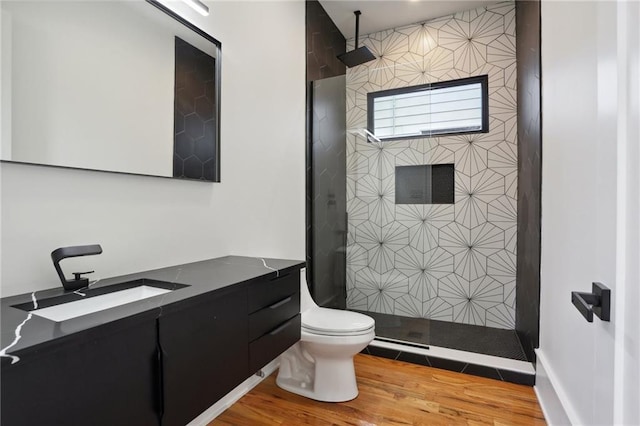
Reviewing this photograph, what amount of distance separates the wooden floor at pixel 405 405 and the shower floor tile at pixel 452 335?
0.33 m

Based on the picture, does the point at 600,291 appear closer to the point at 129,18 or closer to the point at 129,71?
the point at 129,71

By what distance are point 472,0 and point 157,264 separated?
317cm

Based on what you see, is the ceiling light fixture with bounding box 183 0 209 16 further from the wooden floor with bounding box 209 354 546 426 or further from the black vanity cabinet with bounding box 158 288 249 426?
the wooden floor with bounding box 209 354 546 426

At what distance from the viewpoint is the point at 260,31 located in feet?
6.88

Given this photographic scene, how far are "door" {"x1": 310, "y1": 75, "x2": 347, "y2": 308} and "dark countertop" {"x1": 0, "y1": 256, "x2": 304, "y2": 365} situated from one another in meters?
1.20

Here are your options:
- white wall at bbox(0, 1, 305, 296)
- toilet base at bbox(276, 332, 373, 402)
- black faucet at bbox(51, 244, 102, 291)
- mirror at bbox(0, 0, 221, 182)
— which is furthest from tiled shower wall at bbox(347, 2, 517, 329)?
black faucet at bbox(51, 244, 102, 291)

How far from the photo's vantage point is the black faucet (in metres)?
1.01

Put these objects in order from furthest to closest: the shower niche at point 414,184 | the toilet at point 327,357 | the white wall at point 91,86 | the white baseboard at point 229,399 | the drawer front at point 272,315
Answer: the shower niche at point 414,184
the toilet at point 327,357
the white baseboard at point 229,399
the drawer front at point 272,315
the white wall at point 91,86

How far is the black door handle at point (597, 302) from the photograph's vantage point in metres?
0.70

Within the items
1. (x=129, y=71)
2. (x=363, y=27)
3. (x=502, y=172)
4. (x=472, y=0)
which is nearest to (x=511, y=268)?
(x=502, y=172)

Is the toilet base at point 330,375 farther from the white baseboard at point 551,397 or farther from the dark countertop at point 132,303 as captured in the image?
the white baseboard at point 551,397

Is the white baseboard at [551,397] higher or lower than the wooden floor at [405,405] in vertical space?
higher

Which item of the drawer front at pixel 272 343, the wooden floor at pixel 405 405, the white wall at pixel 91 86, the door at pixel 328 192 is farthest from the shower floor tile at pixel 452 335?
the white wall at pixel 91 86

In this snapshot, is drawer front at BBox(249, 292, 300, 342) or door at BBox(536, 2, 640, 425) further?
drawer front at BBox(249, 292, 300, 342)
